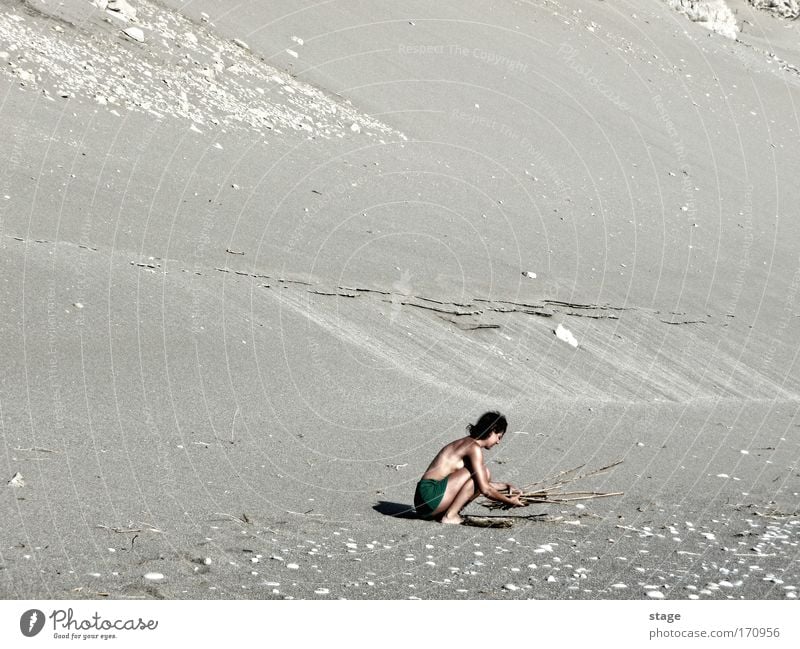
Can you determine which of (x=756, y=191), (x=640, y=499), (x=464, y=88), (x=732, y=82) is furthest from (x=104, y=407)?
(x=732, y=82)

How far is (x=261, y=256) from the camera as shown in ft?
43.5

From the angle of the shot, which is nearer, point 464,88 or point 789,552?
point 789,552

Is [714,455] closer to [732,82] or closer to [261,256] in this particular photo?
[261,256]

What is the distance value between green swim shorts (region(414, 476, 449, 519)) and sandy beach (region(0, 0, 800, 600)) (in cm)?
22

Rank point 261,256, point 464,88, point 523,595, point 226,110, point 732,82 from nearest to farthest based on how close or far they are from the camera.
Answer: point 523,595 < point 261,256 < point 226,110 < point 464,88 < point 732,82

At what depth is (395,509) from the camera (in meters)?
7.08

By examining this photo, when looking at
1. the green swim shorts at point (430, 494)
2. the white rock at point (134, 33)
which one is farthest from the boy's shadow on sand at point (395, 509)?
the white rock at point (134, 33)

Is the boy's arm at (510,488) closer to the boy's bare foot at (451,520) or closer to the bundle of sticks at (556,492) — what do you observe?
the bundle of sticks at (556,492)

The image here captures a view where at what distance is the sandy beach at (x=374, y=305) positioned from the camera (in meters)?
6.02

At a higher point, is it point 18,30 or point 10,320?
point 18,30

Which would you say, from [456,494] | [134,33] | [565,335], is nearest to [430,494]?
[456,494]

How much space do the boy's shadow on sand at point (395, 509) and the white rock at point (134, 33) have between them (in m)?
13.6

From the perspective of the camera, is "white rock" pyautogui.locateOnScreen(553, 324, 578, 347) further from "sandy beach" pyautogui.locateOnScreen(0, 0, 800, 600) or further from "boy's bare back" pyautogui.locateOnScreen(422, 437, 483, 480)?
"boy's bare back" pyautogui.locateOnScreen(422, 437, 483, 480)

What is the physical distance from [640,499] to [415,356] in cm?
427
